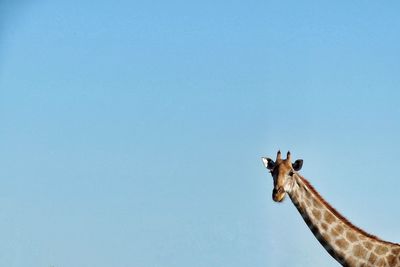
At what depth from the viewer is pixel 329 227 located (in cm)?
2323

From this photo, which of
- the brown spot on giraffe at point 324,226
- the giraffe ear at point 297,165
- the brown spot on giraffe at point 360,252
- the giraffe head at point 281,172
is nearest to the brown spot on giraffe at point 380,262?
the brown spot on giraffe at point 360,252

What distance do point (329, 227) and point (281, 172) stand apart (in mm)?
1732

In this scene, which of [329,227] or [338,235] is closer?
[338,235]

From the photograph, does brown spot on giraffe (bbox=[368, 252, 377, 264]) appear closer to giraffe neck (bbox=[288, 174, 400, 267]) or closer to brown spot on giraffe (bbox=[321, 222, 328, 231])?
giraffe neck (bbox=[288, 174, 400, 267])

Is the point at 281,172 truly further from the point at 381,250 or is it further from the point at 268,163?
the point at 381,250

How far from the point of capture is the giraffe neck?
886 inches

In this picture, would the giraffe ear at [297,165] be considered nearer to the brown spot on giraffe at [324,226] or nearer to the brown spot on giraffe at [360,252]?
the brown spot on giraffe at [324,226]

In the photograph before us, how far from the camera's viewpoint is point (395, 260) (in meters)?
22.2

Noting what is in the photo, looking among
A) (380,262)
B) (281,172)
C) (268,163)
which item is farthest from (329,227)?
(268,163)

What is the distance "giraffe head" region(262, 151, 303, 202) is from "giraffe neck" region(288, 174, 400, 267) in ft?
0.55

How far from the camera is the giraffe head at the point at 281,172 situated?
76.5ft

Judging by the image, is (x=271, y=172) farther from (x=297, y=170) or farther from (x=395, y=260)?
(x=395, y=260)

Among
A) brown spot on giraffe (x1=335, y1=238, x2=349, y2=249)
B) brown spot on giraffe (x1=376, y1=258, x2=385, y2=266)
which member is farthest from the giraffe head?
brown spot on giraffe (x1=376, y1=258, x2=385, y2=266)

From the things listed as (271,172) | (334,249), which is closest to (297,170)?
(271,172)
